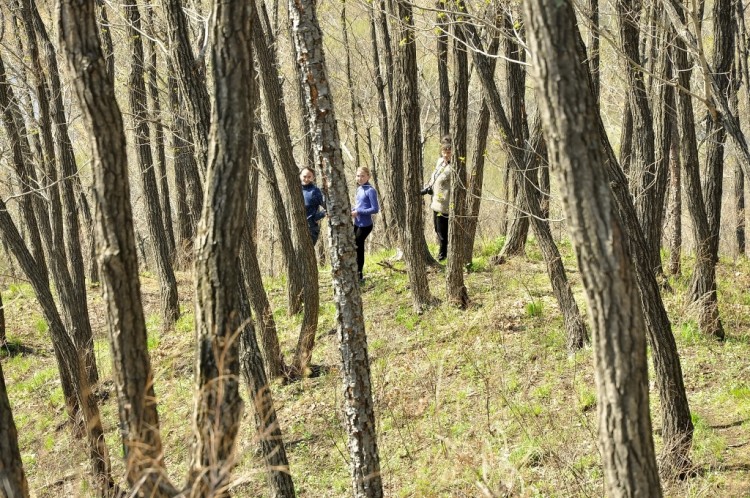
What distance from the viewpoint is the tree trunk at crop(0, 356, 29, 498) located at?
3.89 meters

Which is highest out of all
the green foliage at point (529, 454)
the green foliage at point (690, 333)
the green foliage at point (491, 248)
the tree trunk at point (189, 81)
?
the tree trunk at point (189, 81)

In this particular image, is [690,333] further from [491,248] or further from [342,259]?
[491,248]

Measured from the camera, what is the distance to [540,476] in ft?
19.0

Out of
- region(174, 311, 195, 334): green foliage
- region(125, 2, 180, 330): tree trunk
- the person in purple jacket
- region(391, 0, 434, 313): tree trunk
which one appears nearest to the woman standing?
region(391, 0, 434, 313): tree trunk

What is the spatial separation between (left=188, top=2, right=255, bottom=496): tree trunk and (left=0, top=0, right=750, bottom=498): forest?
1cm

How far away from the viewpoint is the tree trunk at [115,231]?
12.3 feet

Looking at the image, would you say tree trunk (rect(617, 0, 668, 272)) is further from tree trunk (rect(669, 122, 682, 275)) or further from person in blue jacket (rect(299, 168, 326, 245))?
person in blue jacket (rect(299, 168, 326, 245))

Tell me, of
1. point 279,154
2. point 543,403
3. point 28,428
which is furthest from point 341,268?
point 28,428

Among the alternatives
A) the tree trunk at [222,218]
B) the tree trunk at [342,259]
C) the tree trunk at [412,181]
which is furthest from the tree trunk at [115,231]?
the tree trunk at [412,181]

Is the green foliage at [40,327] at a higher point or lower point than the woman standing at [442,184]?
lower

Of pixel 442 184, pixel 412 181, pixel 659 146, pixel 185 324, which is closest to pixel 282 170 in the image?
pixel 412 181

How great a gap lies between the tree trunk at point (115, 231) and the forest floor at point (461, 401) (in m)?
0.71

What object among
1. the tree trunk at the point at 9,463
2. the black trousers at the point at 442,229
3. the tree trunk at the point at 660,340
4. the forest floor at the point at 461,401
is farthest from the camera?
the black trousers at the point at 442,229

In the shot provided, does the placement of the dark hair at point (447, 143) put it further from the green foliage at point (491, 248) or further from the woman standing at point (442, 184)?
the green foliage at point (491, 248)
